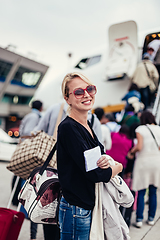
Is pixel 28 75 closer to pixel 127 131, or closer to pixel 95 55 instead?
pixel 95 55

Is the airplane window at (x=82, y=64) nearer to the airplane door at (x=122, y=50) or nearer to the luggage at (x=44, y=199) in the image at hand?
the airplane door at (x=122, y=50)

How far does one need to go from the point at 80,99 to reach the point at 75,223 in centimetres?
79

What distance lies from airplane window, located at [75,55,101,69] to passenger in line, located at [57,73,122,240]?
1083 centimetres

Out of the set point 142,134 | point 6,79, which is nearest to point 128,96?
point 142,134

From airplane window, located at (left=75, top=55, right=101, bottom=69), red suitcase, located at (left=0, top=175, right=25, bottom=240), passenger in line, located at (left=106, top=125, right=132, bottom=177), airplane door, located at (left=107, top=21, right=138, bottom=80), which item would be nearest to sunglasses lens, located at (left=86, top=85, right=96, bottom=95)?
red suitcase, located at (left=0, top=175, right=25, bottom=240)

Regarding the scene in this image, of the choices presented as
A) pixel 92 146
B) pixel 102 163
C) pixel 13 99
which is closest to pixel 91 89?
pixel 92 146

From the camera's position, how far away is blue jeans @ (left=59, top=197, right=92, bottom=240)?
60.6 inches

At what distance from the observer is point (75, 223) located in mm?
1543

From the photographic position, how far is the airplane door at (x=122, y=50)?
824 centimetres

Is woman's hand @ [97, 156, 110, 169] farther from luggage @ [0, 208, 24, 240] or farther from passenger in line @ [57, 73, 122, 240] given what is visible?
luggage @ [0, 208, 24, 240]

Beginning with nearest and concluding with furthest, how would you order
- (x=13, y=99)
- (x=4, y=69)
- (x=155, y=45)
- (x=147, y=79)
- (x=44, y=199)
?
1. (x=44, y=199)
2. (x=147, y=79)
3. (x=155, y=45)
4. (x=4, y=69)
5. (x=13, y=99)

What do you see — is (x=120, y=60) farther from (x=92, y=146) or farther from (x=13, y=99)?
(x=13, y=99)

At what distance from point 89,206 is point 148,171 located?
2.31 metres

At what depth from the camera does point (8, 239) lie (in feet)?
7.76
